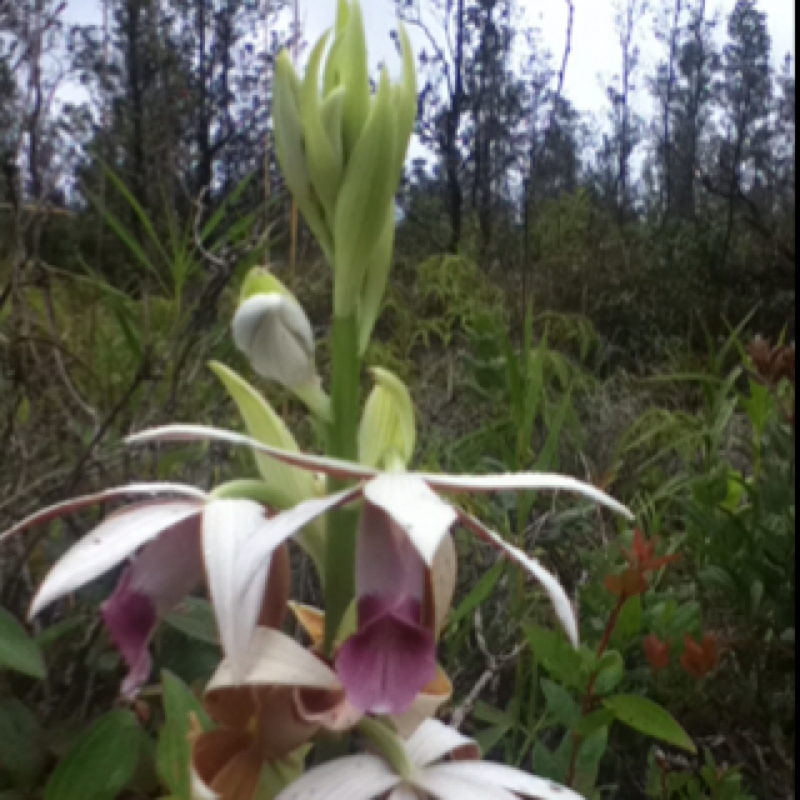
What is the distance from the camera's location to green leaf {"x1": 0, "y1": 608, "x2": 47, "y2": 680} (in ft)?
1.84

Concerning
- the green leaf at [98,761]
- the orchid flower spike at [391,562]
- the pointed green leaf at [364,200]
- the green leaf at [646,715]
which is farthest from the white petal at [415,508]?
the green leaf at [646,715]

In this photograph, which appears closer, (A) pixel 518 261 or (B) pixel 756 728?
(B) pixel 756 728

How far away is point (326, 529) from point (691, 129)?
197 inches

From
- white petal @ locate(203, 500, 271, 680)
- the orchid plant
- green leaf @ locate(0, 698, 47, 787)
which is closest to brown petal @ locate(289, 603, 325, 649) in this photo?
the orchid plant

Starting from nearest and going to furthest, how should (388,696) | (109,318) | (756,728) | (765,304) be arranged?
(388,696) < (756,728) < (109,318) < (765,304)

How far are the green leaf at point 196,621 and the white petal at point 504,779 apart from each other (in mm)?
316

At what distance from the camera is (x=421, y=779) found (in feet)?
1.21

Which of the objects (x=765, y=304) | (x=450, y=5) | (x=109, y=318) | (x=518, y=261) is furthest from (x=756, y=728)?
(x=450, y=5)

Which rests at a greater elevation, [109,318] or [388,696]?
[109,318]

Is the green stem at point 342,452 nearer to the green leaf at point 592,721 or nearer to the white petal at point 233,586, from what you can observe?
the white petal at point 233,586

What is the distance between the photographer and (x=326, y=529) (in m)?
0.39

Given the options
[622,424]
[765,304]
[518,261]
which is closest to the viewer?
[622,424]

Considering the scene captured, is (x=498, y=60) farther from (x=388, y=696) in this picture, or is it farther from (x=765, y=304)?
(x=388, y=696)

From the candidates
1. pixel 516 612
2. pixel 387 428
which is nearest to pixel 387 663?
pixel 387 428
